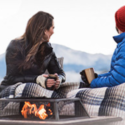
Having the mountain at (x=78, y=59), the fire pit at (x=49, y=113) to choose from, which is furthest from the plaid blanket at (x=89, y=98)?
the mountain at (x=78, y=59)

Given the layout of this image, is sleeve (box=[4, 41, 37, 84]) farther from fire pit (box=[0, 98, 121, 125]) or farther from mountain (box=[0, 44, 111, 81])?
mountain (box=[0, 44, 111, 81])

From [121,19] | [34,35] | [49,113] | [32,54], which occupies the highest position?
[121,19]

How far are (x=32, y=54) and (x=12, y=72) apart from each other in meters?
0.22

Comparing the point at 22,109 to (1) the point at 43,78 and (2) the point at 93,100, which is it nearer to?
(1) the point at 43,78

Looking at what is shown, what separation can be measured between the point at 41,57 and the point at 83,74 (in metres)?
0.60

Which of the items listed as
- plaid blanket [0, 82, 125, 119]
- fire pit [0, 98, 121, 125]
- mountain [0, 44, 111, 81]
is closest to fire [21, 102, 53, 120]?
fire pit [0, 98, 121, 125]

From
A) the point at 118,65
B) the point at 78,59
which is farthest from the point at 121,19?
the point at 78,59

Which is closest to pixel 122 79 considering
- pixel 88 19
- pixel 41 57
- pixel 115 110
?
pixel 115 110

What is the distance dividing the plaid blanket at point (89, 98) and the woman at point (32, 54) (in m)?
0.17

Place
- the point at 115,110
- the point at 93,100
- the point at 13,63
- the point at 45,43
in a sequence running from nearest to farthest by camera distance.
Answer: the point at 115,110 < the point at 93,100 < the point at 13,63 < the point at 45,43

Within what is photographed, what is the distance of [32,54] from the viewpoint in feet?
7.18

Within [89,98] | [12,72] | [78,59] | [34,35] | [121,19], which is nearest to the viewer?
[89,98]

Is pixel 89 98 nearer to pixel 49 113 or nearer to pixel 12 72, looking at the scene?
pixel 49 113

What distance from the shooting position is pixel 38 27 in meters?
2.31
